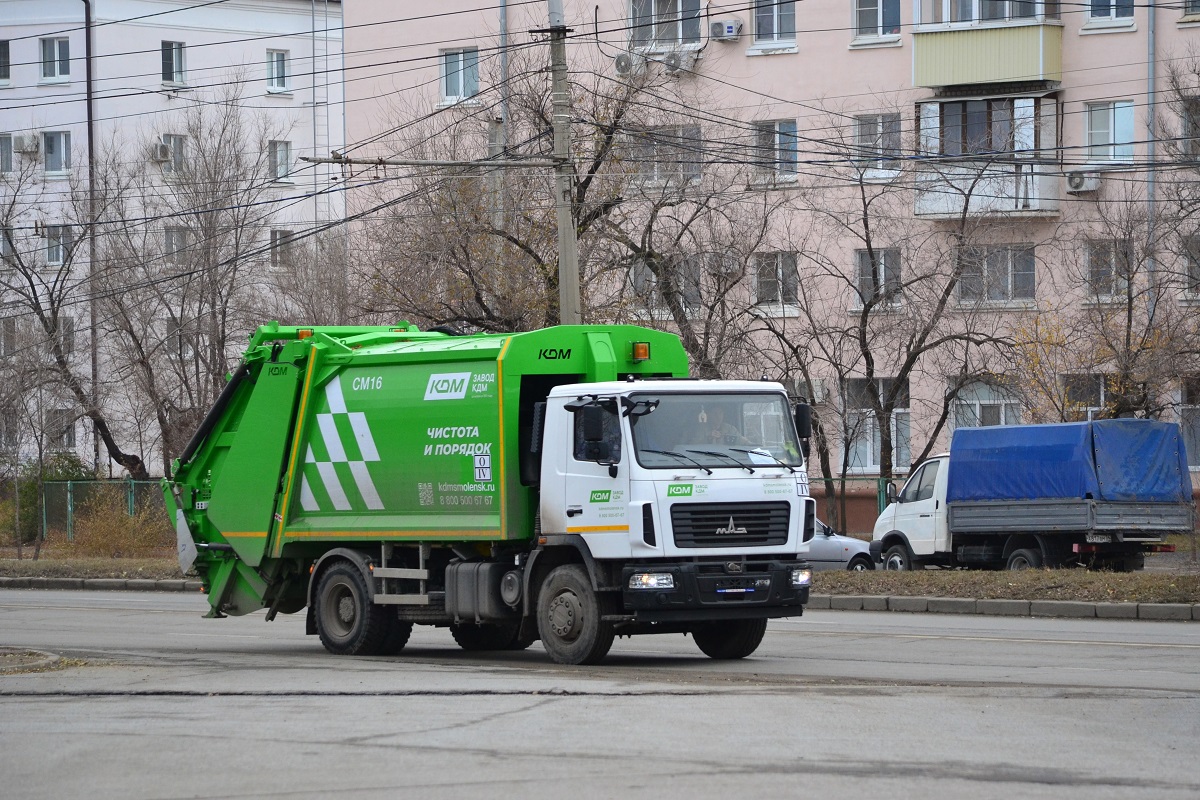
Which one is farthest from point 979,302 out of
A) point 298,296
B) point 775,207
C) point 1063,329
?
point 298,296

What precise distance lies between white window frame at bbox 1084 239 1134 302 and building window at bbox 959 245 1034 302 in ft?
4.55

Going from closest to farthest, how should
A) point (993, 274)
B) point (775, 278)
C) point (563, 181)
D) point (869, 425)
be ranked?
point (563, 181)
point (775, 278)
point (993, 274)
point (869, 425)

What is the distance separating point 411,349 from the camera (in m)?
15.4

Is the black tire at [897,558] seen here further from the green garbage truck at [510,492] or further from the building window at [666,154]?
the green garbage truck at [510,492]

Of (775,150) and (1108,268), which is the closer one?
(1108,268)

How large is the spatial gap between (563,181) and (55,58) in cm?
4440

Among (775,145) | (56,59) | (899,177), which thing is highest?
(56,59)

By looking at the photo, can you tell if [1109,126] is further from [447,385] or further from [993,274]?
[447,385]

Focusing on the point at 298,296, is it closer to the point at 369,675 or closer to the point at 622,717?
the point at 369,675

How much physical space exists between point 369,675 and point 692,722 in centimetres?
425

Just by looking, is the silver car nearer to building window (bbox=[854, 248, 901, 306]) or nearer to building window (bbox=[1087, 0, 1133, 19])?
building window (bbox=[854, 248, 901, 306])

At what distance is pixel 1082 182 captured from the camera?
37469 mm

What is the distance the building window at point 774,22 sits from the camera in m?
41.8

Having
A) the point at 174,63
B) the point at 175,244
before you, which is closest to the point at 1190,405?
the point at 175,244
